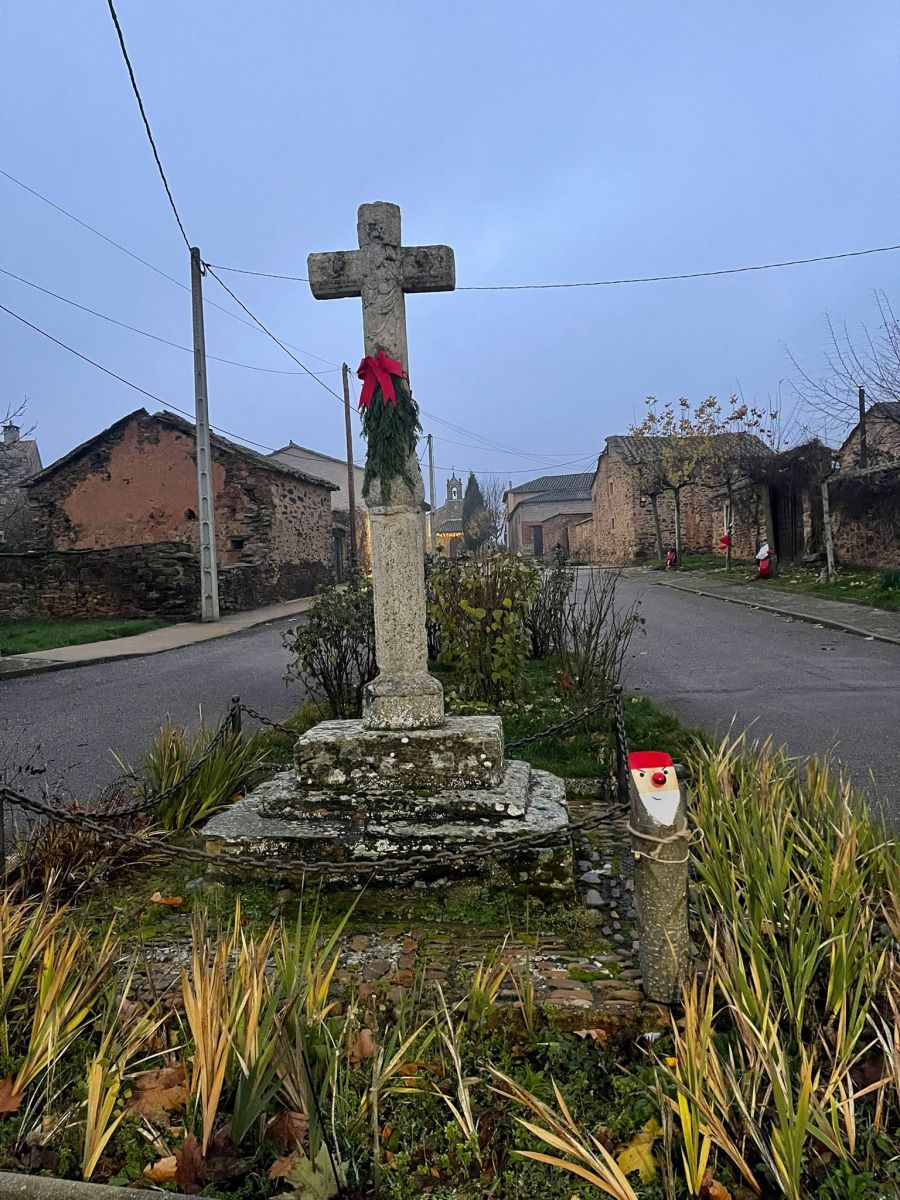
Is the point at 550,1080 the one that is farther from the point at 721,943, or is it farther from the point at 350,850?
the point at 350,850

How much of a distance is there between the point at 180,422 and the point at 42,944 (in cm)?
1930

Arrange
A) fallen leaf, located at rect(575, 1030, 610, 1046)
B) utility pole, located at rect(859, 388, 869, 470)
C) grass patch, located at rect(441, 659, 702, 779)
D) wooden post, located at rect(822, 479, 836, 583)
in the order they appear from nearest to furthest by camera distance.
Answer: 1. fallen leaf, located at rect(575, 1030, 610, 1046)
2. grass patch, located at rect(441, 659, 702, 779)
3. wooden post, located at rect(822, 479, 836, 583)
4. utility pole, located at rect(859, 388, 869, 470)

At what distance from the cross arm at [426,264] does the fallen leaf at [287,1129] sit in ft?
11.9

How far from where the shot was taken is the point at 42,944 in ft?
8.17

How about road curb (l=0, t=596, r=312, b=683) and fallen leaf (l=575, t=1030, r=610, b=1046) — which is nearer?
fallen leaf (l=575, t=1030, r=610, b=1046)

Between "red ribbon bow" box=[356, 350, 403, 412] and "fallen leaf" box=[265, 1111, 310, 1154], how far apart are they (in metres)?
2.94

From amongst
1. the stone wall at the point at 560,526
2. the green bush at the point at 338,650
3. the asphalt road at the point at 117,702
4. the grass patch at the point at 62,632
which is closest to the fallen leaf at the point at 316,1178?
the asphalt road at the point at 117,702

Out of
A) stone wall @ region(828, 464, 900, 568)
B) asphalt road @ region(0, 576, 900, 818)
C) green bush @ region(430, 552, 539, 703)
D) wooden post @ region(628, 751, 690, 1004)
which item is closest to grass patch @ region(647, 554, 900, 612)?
stone wall @ region(828, 464, 900, 568)

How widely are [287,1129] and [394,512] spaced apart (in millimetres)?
2627

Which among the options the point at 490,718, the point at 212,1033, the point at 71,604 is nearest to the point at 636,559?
the point at 71,604

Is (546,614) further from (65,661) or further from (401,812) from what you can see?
(65,661)

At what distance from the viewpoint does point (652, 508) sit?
108ft

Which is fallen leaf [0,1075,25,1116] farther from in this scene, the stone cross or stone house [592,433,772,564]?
stone house [592,433,772,564]

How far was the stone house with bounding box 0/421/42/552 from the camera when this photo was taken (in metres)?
25.0
